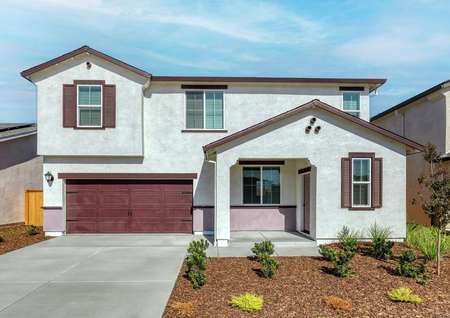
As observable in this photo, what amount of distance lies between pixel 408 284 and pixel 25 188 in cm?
1818

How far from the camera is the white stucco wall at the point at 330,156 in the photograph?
1326 cm

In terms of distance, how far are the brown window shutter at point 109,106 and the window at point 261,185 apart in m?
5.58

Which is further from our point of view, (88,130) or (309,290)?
(88,130)

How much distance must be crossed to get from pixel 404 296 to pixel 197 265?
4379mm

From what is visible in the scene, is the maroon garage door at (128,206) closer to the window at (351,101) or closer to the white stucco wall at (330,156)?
the white stucco wall at (330,156)

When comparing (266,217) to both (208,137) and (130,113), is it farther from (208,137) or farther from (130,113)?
(130,113)

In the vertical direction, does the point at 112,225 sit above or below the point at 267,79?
below

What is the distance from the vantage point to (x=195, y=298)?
761 centimetres

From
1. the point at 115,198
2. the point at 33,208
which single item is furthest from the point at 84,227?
the point at 33,208

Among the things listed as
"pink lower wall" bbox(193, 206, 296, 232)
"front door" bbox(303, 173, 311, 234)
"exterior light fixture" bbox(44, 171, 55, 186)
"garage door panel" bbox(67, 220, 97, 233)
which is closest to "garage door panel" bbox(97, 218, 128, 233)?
"garage door panel" bbox(67, 220, 97, 233)

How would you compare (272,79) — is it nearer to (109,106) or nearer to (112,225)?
(109,106)

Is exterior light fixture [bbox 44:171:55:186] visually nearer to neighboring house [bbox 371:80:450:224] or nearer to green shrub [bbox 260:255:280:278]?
green shrub [bbox 260:255:280:278]

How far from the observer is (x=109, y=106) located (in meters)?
15.3

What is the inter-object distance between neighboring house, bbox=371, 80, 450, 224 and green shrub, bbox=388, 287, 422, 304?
10057 millimetres
